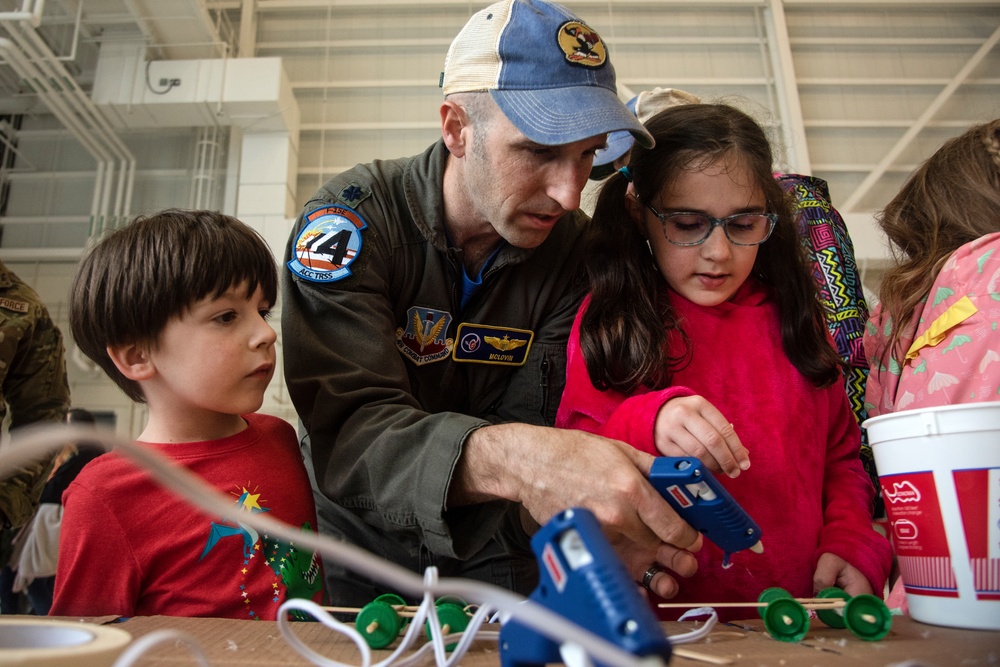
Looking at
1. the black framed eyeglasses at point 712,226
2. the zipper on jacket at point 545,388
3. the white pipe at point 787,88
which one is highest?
the white pipe at point 787,88

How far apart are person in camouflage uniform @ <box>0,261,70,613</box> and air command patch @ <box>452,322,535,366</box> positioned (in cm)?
108

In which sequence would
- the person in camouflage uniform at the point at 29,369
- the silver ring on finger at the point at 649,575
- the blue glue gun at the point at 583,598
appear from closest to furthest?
1. the blue glue gun at the point at 583,598
2. the silver ring on finger at the point at 649,575
3. the person in camouflage uniform at the point at 29,369

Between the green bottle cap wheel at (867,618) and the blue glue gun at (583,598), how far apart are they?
1.07 feet

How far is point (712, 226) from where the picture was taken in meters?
1.06

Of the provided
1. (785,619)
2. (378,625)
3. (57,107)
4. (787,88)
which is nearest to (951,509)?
(785,619)

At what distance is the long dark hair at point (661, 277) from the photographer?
3.45ft

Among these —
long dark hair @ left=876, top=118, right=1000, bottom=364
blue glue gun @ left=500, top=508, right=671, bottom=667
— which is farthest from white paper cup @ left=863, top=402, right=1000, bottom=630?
long dark hair @ left=876, top=118, right=1000, bottom=364

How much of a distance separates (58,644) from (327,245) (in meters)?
0.64

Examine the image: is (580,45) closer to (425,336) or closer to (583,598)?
(425,336)

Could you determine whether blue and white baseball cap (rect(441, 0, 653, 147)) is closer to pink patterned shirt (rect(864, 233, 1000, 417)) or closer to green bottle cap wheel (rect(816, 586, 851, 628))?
pink patterned shirt (rect(864, 233, 1000, 417))

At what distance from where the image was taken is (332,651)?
58 centimetres

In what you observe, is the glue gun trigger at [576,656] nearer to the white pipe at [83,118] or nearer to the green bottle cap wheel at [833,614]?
the green bottle cap wheel at [833,614]

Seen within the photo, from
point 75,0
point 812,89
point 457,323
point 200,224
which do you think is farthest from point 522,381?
point 812,89

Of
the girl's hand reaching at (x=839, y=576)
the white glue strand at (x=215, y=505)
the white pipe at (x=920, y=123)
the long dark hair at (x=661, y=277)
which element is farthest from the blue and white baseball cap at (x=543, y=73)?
the white pipe at (x=920, y=123)
